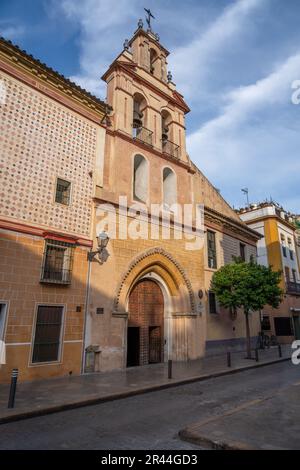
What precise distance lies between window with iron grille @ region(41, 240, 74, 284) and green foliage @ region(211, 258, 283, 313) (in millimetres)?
9081

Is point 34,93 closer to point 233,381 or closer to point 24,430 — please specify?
point 24,430

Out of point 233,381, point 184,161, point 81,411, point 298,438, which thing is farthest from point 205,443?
point 184,161

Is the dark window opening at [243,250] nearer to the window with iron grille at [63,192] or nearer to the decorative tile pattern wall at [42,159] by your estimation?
the decorative tile pattern wall at [42,159]

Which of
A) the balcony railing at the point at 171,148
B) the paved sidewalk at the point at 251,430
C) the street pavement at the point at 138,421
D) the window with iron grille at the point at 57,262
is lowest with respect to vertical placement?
the street pavement at the point at 138,421

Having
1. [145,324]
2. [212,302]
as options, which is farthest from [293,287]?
[145,324]

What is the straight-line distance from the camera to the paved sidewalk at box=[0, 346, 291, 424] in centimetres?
695

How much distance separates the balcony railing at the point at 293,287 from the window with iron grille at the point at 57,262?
23.4 metres

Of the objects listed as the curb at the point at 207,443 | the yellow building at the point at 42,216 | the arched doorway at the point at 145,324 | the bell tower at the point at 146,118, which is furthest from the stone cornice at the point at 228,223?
the curb at the point at 207,443

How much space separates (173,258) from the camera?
611 inches

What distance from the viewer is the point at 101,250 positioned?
40.0ft

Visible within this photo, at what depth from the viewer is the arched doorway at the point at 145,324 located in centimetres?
1389

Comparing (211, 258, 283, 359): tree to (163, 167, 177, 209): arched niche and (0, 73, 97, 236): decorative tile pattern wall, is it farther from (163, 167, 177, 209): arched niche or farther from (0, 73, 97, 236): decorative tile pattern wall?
(0, 73, 97, 236): decorative tile pattern wall

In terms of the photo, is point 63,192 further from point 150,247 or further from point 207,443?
point 207,443

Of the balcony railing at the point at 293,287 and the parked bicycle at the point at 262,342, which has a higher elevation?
the balcony railing at the point at 293,287
